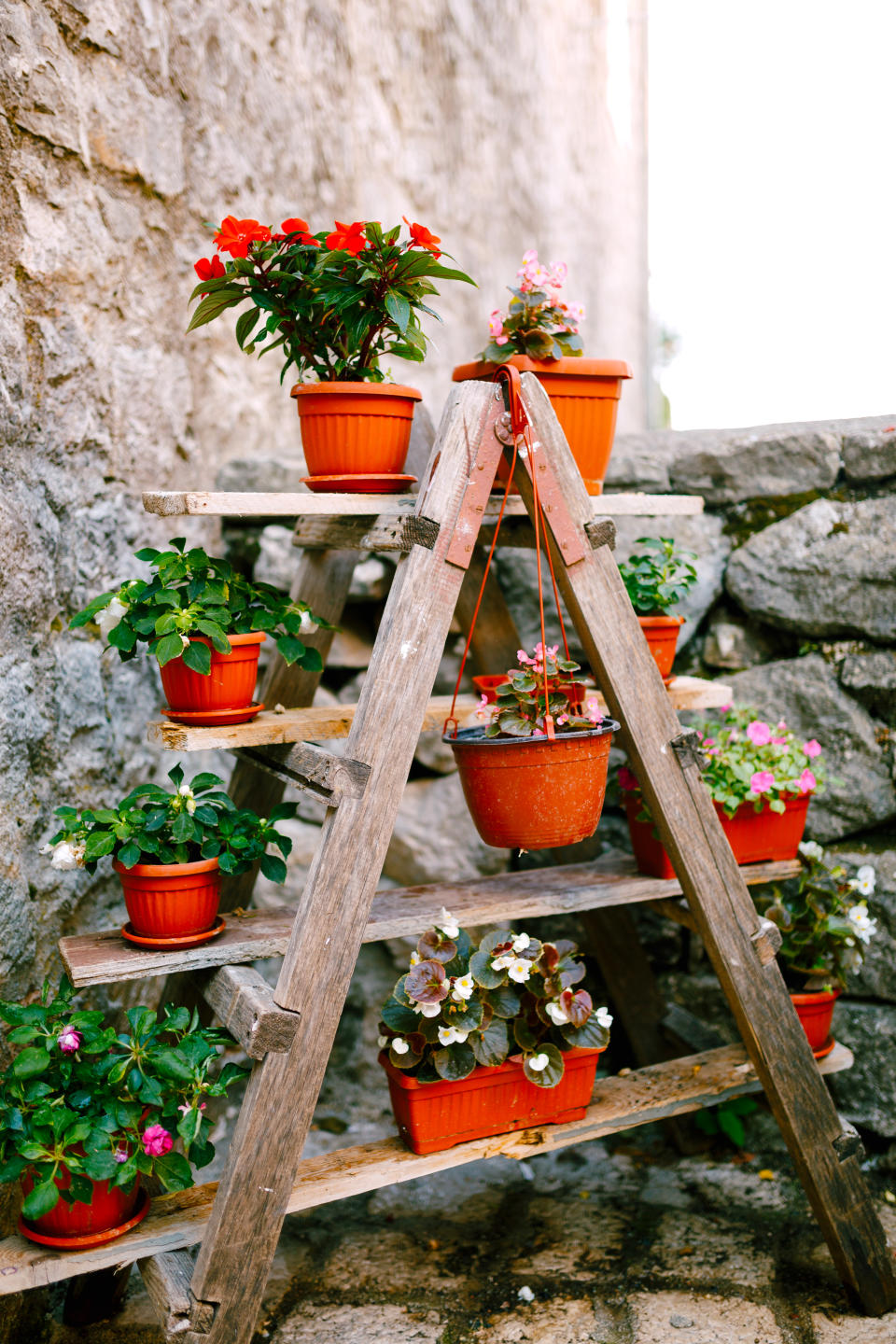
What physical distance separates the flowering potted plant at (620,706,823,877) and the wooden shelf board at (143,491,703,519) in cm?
55

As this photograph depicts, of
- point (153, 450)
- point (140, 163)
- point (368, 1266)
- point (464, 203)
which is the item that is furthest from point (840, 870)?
point (464, 203)

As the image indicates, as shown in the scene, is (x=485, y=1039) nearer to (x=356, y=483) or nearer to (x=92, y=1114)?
(x=92, y=1114)

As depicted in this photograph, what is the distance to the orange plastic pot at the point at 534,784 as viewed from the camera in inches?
66.3

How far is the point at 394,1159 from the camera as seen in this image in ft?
5.63

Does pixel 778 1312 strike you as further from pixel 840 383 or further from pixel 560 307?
pixel 840 383

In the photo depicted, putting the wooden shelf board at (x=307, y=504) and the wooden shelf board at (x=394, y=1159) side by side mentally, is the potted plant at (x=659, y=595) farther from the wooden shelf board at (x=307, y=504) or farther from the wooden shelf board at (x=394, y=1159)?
the wooden shelf board at (x=394, y=1159)

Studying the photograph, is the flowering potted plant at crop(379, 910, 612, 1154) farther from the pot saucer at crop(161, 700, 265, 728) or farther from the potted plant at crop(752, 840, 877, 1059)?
the potted plant at crop(752, 840, 877, 1059)

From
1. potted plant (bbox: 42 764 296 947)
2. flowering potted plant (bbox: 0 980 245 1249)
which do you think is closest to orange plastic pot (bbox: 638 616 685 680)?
potted plant (bbox: 42 764 296 947)

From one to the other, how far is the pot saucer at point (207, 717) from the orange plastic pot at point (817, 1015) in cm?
129

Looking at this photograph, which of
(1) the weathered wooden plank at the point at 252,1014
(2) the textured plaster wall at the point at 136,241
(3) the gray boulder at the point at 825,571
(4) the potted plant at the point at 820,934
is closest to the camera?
(1) the weathered wooden plank at the point at 252,1014

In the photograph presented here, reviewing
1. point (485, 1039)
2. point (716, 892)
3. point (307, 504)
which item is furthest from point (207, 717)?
point (716, 892)

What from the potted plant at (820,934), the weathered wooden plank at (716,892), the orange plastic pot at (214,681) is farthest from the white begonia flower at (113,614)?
the potted plant at (820,934)

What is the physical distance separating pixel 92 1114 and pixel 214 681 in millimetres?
674

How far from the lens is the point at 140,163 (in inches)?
86.2
